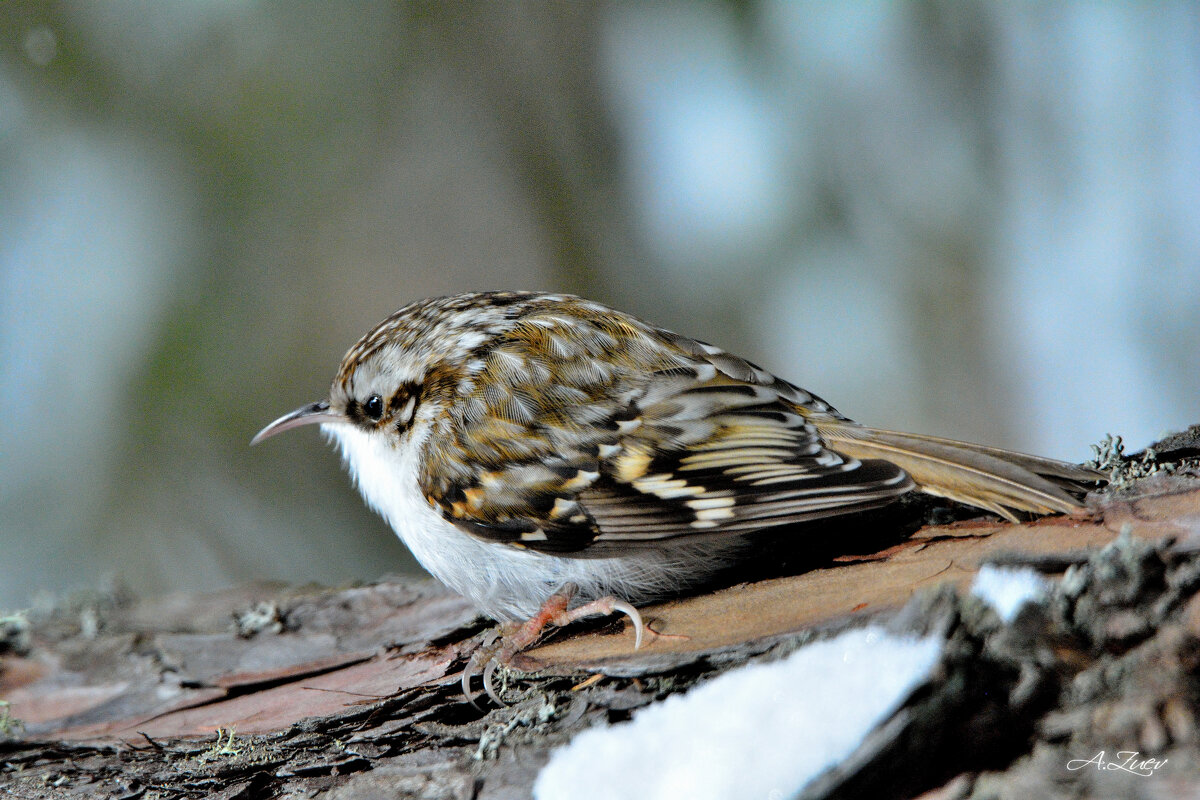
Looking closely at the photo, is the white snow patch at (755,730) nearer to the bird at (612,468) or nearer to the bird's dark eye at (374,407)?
the bird at (612,468)

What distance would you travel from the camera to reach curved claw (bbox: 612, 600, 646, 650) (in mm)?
1281

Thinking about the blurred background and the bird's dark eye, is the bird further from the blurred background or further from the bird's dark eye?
the blurred background

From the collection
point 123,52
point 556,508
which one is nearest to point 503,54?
point 123,52

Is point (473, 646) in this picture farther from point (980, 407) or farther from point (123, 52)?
point (123, 52)

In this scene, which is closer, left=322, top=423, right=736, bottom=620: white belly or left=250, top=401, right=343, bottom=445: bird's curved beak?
left=322, top=423, right=736, bottom=620: white belly

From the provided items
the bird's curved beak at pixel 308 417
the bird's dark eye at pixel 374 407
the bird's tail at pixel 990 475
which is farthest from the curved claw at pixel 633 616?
the bird's curved beak at pixel 308 417

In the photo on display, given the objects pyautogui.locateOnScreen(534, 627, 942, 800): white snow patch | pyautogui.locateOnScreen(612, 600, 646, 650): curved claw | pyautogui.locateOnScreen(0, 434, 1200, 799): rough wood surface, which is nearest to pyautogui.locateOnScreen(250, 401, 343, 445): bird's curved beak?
pyautogui.locateOnScreen(0, 434, 1200, 799): rough wood surface

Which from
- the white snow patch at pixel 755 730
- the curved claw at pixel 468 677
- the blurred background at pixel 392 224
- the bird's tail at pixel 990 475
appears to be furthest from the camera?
the blurred background at pixel 392 224

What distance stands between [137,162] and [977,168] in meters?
3.04

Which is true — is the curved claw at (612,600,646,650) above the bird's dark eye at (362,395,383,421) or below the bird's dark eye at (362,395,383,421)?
below

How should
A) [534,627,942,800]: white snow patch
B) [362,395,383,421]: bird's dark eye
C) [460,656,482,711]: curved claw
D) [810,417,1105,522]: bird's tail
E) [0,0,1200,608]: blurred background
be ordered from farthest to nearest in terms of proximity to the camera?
[0,0,1200,608]: blurred background
[362,395,383,421]: bird's dark eye
[460,656,482,711]: curved claw
[810,417,1105,522]: bird's tail
[534,627,942,800]: white snow patch

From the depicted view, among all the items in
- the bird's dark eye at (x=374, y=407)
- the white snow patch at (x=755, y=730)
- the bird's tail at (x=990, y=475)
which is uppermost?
the bird's dark eye at (x=374, y=407)

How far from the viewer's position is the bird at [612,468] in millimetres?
1272

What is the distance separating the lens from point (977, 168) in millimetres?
2824
